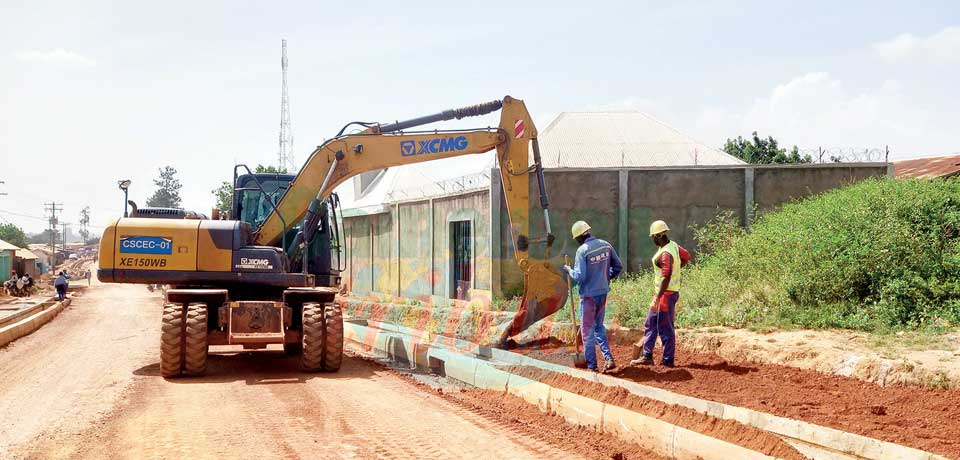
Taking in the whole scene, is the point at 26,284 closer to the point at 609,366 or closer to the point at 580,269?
the point at 580,269

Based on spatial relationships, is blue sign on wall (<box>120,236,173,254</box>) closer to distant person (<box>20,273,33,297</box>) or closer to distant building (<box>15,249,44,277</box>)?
distant person (<box>20,273,33,297</box>)

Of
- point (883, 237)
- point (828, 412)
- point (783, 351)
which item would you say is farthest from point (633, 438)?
point (883, 237)

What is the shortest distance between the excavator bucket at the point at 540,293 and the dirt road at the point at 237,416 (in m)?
1.97

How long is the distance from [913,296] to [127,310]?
26.0m

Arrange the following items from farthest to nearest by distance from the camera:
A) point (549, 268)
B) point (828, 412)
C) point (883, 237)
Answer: point (549, 268) < point (883, 237) < point (828, 412)

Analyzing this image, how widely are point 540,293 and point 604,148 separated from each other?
46.6ft

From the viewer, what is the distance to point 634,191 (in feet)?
52.6

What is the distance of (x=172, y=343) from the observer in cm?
982

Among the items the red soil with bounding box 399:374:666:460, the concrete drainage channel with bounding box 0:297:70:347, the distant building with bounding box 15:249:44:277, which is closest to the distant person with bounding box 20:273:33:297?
the distant building with bounding box 15:249:44:277

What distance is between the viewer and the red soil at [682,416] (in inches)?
208

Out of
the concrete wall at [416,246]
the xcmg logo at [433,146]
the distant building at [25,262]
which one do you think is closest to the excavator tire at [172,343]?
the xcmg logo at [433,146]

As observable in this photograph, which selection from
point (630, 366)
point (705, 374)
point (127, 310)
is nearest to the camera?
point (705, 374)

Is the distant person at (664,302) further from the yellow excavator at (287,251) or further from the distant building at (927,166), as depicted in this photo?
the distant building at (927,166)

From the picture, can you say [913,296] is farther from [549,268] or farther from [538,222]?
[538,222]
